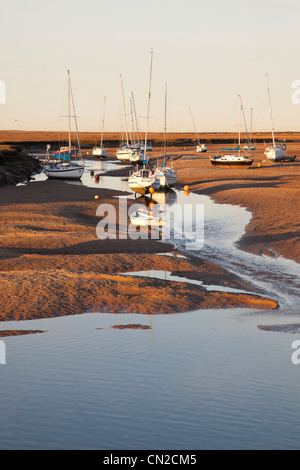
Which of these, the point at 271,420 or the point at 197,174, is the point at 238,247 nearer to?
the point at 271,420

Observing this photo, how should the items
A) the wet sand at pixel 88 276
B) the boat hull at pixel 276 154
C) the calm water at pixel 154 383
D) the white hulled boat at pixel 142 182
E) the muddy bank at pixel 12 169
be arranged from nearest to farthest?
the calm water at pixel 154 383 → the wet sand at pixel 88 276 → the white hulled boat at pixel 142 182 → the muddy bank at pixel 12 169 → the boat hull at pixel 276 154

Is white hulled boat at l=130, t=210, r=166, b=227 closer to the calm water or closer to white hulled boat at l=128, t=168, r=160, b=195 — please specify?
white hulled boat at l=128, t=168, r=160, b=195

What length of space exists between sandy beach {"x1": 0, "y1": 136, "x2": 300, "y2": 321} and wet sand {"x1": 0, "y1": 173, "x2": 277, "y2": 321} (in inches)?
1.1

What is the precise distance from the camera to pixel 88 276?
20.8 metres

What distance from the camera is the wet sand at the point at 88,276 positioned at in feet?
59.8

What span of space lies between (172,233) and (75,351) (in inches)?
734

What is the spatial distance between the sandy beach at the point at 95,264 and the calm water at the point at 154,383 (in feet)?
3.11

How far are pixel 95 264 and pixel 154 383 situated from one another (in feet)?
35.8

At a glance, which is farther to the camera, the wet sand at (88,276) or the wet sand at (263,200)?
the wet sand at (263,200)

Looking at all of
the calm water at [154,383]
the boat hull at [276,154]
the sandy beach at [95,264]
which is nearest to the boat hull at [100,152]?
the boat hull at [276,154]

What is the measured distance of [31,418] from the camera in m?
10.9

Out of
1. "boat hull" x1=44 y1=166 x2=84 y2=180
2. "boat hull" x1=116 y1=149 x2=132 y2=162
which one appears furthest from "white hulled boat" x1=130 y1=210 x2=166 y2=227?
"boat hull" x1=116 y1=149 x2=132 y2=162

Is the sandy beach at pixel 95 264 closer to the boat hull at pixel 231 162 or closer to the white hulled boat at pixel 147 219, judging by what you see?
the white hulled boat at pixel 147 219

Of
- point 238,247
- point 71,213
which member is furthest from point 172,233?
point 71,213
